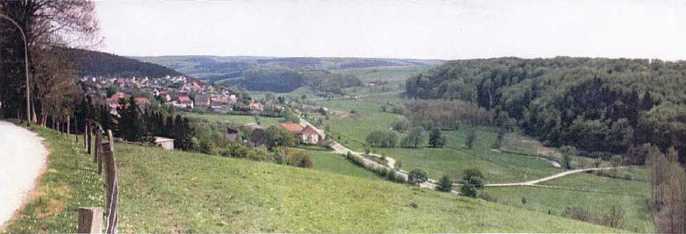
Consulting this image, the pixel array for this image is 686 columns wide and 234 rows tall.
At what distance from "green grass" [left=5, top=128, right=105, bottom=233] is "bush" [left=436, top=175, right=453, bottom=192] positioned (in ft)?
13.4

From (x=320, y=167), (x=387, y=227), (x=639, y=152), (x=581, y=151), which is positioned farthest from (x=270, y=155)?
(x=639, y=152)

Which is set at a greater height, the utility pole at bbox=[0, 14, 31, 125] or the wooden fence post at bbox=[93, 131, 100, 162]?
the utility pole at bbox=[0, 14, 31, 125]

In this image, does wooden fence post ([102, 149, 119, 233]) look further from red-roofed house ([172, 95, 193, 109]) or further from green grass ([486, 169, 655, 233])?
green grass ([486, 169, 655, 233])

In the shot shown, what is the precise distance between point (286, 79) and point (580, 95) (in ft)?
12.2

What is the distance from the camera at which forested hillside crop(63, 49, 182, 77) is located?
684 centimetres

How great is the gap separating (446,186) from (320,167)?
177 cm

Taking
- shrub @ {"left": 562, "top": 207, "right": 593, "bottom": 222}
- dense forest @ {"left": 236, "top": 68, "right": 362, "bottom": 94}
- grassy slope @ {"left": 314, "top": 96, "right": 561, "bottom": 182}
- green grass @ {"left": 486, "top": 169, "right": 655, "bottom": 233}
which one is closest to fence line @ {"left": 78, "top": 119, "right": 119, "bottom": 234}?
dense forest @ {"left": 236, "top": 68, "right": 362, "bottom": 94}

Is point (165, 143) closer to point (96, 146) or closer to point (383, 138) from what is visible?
point (96, 146)

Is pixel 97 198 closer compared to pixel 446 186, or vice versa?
pixel 97 198

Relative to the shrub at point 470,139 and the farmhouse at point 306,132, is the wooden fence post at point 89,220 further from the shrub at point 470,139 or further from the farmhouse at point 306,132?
the shrub at point 470,139

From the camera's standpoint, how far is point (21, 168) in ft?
18.9

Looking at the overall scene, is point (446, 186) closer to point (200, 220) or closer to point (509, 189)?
point (509, 189)

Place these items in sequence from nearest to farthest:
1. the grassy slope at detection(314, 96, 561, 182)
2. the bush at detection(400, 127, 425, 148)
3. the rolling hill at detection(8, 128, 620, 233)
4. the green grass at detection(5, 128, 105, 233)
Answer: the green grass at detection(5, 128, 105, 233) → the rolling hill at detection(8, 128, 620, 233) → the grassy slope at detection(314, 96, 561, 182) → the bush at detection(400, 127, 425, 148)

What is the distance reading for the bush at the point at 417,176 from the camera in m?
7.56
